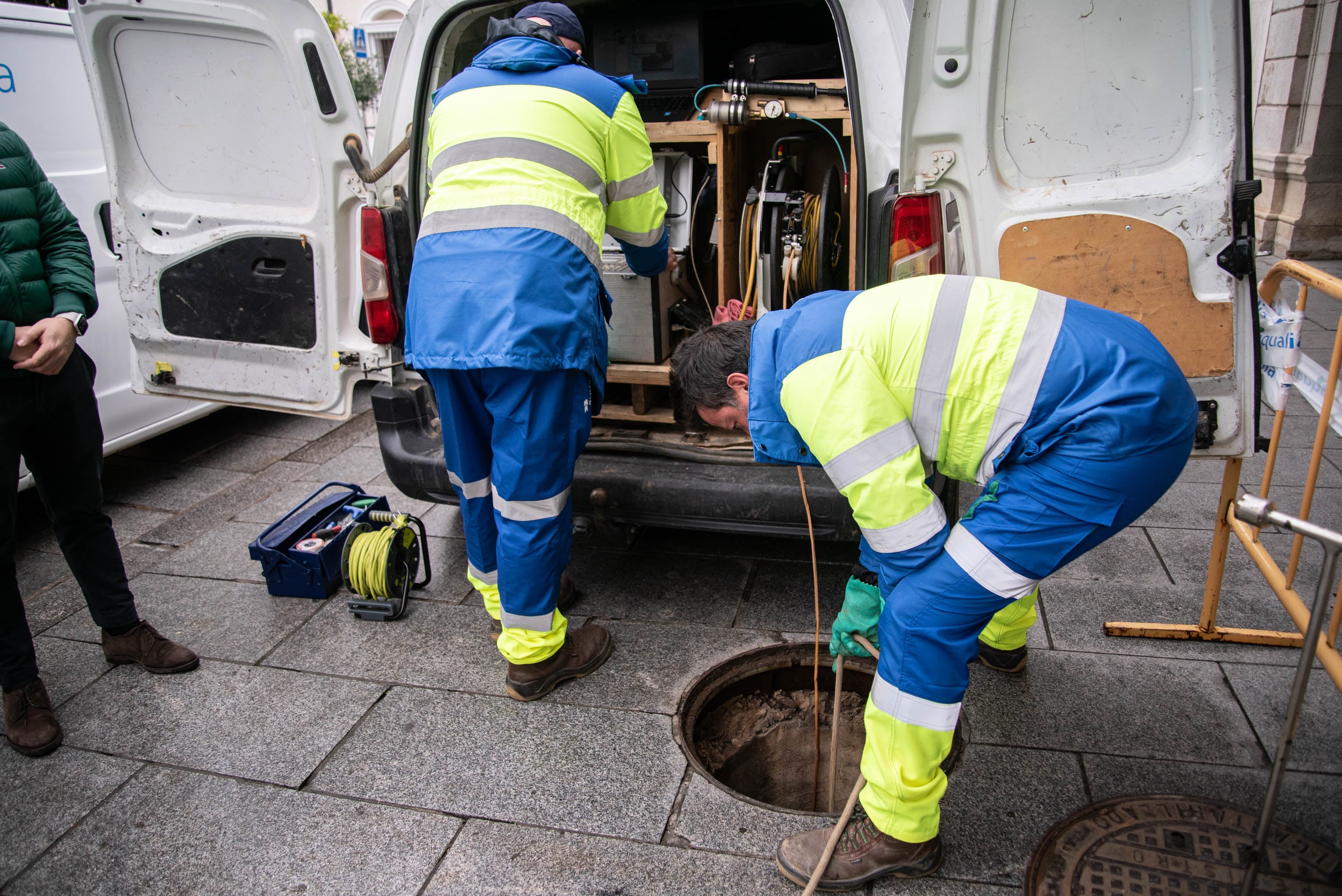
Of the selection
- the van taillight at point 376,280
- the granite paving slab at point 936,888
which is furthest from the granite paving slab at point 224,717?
the granite paving slab at point 936,888

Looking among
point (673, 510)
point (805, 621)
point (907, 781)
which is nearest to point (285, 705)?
point (673, 510)

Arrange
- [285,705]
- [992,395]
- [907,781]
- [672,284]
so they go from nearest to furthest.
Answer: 1. [992,395]
2. [907,781]
3. [285,705]
4. [672,284]

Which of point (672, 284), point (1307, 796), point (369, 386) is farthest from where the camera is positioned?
point (369, 386)

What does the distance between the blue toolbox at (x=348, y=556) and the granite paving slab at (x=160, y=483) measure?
123 centimetres

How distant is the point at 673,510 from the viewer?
2.96 m

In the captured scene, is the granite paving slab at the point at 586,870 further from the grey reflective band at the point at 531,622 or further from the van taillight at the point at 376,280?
the van taillight at the point at 376,280

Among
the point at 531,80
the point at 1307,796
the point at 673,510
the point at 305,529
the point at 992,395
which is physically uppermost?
the point at 531,80

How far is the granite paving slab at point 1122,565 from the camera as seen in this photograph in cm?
327

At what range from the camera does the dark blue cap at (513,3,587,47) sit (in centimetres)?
264

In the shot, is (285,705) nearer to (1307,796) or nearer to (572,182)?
(572,182)

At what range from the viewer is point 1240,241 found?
246 cm

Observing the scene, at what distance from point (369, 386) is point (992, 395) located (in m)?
5.09

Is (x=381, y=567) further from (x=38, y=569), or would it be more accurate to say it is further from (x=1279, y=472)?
(x=1279, y=472)

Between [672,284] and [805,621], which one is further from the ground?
[672,284]
